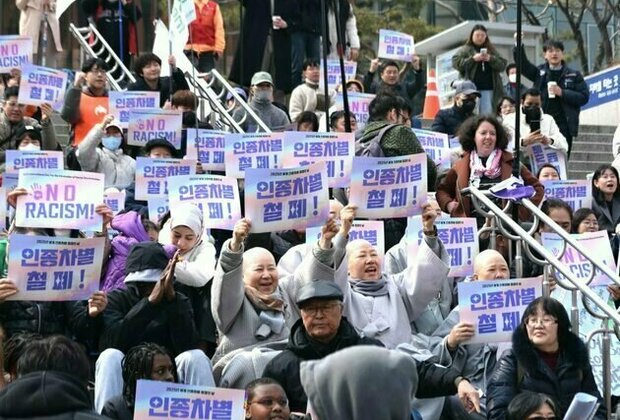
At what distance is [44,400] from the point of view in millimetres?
6434

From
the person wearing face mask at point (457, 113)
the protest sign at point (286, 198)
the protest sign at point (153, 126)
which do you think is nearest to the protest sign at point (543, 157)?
the person wearing face mask at point (457, 113)

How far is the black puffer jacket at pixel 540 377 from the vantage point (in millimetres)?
10055

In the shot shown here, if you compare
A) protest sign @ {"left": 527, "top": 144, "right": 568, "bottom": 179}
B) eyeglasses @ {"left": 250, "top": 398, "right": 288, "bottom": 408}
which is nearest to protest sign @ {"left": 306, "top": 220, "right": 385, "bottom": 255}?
eyeglasses @ {"left": 250, "top": 398, "right": 288, "bottom": 408}

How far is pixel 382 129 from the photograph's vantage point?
13.1m

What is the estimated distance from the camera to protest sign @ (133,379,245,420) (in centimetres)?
904

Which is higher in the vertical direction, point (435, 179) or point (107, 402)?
point (435, 179)

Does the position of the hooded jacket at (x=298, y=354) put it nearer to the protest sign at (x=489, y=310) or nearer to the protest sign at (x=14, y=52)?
the protest sign at (x=489, y=310)

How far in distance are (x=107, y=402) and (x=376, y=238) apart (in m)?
3.20

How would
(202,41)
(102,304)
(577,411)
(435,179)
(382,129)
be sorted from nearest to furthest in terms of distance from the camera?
(577,411)
(102,304)
(382,129)
(435,179)
(202,41)

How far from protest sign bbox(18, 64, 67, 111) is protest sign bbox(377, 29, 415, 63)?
5353 millimetres

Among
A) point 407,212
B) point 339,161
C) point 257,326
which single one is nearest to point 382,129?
point 339,161

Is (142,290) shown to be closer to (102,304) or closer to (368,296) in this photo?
(102,304)

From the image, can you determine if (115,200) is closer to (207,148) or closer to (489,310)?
(207,148)

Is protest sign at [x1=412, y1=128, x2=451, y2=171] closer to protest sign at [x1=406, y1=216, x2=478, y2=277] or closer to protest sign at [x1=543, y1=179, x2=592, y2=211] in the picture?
protest sign at [x1=543, y1=179, x2=592, y2=211]
